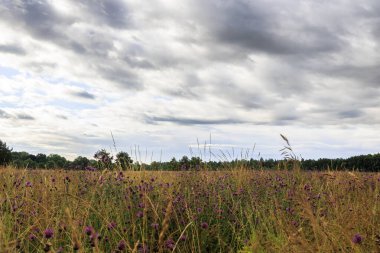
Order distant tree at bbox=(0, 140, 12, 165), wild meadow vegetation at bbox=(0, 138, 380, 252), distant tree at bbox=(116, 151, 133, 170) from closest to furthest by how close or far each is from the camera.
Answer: wild meadow vegetation at bbox=(0, 138, 380, 252) → distant tree at bbox=(116, 151, 133, 170) → distant tree at bbox=(0, 140, 12, 165)

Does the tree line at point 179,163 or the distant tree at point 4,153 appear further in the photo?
the distant tree at point 4,153

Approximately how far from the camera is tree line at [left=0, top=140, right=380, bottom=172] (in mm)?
8422

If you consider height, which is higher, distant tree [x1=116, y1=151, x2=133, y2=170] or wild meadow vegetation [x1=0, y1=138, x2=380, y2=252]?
distant tree [x1=116, y1=151, x2=133, y2=170]

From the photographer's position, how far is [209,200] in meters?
6.30

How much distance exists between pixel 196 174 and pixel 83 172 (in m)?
2.96

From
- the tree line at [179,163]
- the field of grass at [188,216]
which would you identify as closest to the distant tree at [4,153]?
the tree line at [179,163]

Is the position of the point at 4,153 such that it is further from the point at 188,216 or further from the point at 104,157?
the point at 188,216

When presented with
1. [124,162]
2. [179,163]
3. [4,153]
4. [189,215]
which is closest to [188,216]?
[189,215]

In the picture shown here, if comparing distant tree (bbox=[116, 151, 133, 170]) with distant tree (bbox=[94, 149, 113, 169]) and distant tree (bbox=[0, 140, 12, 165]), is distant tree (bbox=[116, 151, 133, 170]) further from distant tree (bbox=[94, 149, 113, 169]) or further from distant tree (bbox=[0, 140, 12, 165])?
distant tree (bbox=[0, 140, 12, 165])

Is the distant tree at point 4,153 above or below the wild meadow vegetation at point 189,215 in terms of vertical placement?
above

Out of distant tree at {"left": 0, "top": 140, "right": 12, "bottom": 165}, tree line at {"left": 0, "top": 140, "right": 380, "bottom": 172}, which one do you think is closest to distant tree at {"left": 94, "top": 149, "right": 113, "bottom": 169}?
tree line at {"left": 0, "top": 140, "right": 380, "bottom": 172}

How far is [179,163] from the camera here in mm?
12281

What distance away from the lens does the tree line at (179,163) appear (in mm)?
8422

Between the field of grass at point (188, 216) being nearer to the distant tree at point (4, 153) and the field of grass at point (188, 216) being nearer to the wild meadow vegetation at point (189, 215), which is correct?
the wild meadow vegetation at point (189, 215)
